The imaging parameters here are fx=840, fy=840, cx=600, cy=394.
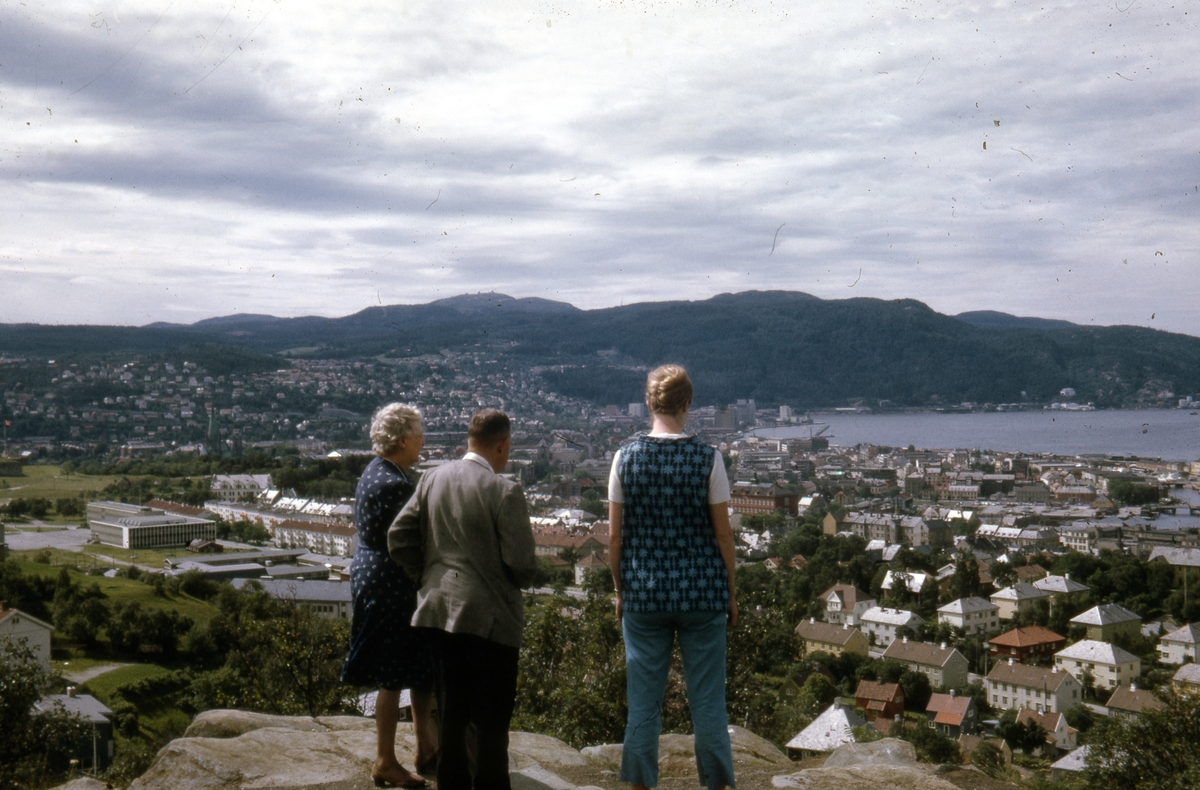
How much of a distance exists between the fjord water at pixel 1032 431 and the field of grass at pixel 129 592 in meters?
36.1

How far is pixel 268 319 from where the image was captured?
3194 inches

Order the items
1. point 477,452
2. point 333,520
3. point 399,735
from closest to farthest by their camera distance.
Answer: point 477,452
point 399,735
point 333,520

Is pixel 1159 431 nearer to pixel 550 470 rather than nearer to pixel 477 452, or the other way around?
pixel 550 470

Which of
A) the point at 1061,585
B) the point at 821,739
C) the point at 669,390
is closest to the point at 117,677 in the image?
the point at 821,739

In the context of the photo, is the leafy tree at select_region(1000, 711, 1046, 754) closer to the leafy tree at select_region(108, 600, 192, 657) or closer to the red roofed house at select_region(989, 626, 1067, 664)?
the red roofed house at select_region(989, 626, 1067, 664)

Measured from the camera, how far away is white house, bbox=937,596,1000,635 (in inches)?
981

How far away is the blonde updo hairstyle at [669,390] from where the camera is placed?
2.61m

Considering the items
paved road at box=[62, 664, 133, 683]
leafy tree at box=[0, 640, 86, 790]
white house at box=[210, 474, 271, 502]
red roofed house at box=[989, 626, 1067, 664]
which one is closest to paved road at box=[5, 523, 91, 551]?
Result: white house at box=[210, 474, 271, 502]

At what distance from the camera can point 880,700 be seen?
58.8 ft

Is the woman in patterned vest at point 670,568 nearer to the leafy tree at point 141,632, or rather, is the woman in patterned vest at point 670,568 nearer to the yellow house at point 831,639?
the leafy tree at point 141,632

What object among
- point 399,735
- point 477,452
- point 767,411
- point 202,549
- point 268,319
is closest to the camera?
point 477,452

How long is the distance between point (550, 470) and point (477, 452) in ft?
113

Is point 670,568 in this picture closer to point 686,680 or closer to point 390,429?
point 686,680

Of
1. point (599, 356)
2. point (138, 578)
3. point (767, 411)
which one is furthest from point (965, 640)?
point (599, 356)
